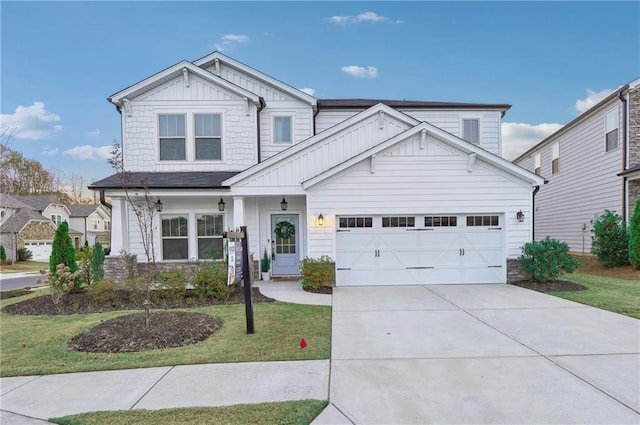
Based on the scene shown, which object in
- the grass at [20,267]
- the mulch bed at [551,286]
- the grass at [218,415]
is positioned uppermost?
the grass at [218,415]

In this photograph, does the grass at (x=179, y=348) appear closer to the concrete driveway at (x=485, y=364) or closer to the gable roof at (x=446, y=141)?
the concrete driveway at (x=485, y=364)

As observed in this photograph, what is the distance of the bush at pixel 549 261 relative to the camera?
945 cm

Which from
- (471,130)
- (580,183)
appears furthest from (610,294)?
(580,183)

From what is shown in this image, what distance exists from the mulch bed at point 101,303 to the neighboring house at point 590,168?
15.0 meters

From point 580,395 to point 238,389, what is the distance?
357 centimetres

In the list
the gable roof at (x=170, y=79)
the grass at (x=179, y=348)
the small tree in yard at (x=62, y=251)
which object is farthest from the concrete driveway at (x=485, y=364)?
the small tree in yard at (x=62, y=251)

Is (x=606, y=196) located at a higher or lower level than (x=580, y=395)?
higher

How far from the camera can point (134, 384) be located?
384cm

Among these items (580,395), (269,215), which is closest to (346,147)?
(269,215)

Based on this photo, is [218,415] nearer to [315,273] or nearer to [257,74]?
[315,273]

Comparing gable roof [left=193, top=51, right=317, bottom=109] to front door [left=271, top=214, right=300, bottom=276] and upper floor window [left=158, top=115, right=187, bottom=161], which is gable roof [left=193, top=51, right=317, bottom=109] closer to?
upper floor window [left=158, top=115, right=187, bottom=161]

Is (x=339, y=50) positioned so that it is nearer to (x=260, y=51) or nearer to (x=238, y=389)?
(x=260, y=51)

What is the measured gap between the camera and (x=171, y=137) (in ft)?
38.1

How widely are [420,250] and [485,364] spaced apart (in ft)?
20.2
